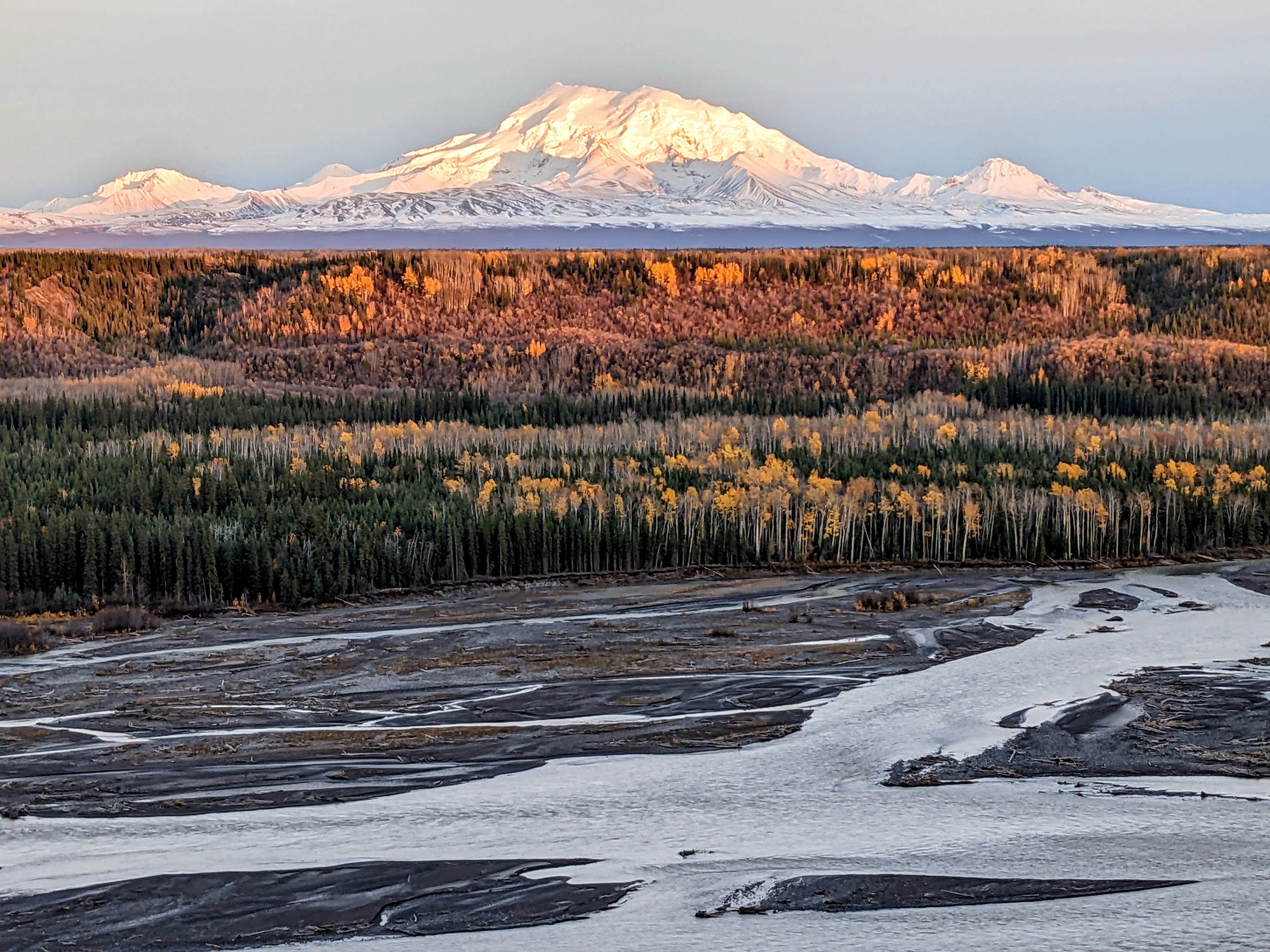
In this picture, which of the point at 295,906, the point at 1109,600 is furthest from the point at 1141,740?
the point at 1109,600

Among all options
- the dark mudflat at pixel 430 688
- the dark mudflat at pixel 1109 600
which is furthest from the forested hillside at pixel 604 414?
the dark mudflat at pixel 1109 600

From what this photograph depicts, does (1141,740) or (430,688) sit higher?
(1141,740)

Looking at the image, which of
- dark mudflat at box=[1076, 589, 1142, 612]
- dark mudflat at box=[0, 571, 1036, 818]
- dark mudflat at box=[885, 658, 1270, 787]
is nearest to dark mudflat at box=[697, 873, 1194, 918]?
dark mudflat at box=[885, 658, 1270, 787]

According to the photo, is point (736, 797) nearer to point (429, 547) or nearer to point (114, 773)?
point (114, 773)

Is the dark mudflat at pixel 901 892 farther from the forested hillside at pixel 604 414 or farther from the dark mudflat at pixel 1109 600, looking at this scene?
the forested hillside at pixel 604 414

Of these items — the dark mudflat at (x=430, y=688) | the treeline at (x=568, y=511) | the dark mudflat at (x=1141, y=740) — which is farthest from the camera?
the treeline at (x=568, y=511)

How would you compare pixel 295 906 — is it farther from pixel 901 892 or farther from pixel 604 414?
pixel 604 414

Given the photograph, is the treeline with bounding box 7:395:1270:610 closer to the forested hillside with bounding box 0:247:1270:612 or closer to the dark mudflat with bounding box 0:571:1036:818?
the forested hillside with bounding box 0:247:1270:612

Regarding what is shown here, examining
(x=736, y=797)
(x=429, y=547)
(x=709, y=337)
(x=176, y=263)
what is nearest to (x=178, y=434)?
(x=429, y=547)
